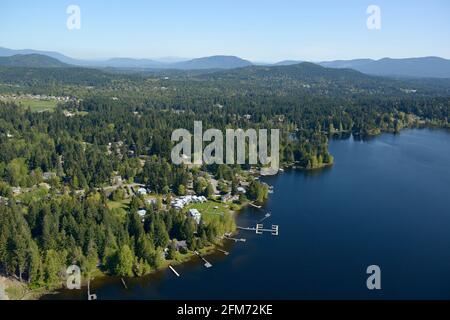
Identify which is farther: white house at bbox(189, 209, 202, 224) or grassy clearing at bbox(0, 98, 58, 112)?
grassy clearing at bbox(0, 98, 58, 112)

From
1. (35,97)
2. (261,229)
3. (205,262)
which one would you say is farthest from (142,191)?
(35,97)

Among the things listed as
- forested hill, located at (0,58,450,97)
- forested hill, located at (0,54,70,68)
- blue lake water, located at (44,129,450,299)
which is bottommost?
blue lake water, located at (44,129,450,299)

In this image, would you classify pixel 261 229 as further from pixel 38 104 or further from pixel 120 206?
pixel 38 104

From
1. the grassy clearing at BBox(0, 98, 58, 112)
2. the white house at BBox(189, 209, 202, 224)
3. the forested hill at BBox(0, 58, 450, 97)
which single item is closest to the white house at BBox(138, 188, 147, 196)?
the white house at BBox(189, 209, 202, 224)

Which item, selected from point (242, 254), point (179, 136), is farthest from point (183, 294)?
point (179, 136)

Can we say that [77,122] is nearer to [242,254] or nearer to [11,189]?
[11,189]

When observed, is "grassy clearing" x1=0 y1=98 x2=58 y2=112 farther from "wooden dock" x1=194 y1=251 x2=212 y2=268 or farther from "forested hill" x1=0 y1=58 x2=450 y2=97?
"wooden dock" x1=194 y1=251 x2=212 y2=268
